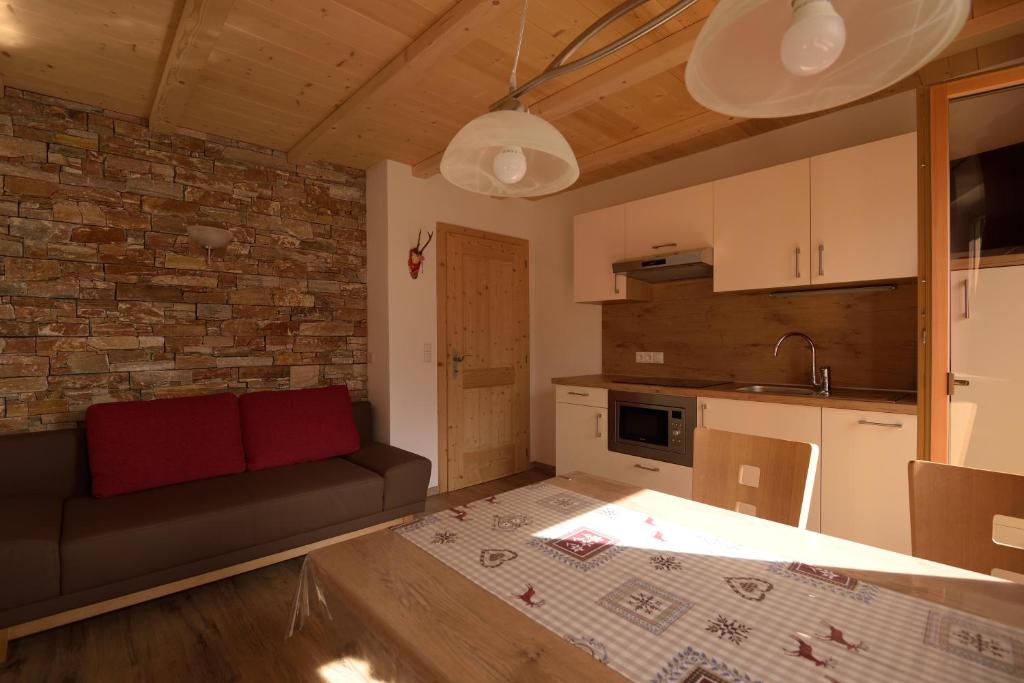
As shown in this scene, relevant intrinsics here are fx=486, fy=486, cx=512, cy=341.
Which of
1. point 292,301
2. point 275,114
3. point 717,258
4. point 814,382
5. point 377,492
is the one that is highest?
point 275,114

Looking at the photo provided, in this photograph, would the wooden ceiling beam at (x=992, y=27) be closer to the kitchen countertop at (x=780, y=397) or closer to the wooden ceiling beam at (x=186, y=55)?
the kitchen countertop at (x=780, y=397)

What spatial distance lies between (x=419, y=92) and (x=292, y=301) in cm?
167

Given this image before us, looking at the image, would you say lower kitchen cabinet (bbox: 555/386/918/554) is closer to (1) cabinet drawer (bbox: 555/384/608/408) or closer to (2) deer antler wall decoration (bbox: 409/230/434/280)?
(1) cabinet drawer (bbox: 555/384/608/408)

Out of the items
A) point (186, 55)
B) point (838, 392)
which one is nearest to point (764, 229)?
point (838, 392)

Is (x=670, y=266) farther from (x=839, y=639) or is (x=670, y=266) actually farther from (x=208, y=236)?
(x=208, y=236)

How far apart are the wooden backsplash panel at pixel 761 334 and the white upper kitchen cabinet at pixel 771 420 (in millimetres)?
543

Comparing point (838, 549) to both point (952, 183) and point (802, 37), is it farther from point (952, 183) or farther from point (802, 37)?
point (952, 183)

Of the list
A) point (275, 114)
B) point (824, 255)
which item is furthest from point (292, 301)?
point (824, 255)

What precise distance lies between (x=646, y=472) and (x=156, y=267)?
10.6 ft

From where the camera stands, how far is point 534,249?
4508 millimetres

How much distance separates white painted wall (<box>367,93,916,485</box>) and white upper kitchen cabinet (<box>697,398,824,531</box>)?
4.67 feet

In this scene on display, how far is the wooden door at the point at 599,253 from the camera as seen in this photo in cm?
353

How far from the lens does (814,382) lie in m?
2.85

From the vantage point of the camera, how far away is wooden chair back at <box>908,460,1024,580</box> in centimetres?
112
